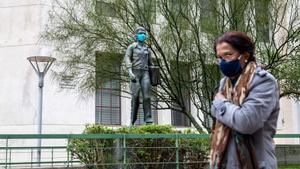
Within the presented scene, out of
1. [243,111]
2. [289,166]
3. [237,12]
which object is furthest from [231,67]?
[237,12]

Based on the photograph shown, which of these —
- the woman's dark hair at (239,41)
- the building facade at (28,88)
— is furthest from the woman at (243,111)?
the building facade at (28,88)

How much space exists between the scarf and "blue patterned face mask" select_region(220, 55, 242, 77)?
4cm

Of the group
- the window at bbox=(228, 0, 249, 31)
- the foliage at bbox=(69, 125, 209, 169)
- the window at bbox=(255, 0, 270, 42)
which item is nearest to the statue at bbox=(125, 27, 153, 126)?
the foliage at bbox=(69, 125, 209, 169)

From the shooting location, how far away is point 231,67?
2.63 metres

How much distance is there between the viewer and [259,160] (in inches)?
99.8

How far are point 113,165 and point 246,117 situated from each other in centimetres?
664

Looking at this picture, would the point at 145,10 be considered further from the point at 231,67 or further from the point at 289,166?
the point at 231,67

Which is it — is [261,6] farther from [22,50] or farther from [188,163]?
[22,50]

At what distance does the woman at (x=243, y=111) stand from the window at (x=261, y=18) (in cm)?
1407

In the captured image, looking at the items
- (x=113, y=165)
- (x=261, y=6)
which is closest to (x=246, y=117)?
(x=113, y=165)

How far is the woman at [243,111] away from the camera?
2.52 metres

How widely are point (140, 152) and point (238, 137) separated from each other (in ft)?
21.8

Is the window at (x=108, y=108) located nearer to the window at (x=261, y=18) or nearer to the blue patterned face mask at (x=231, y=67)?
the window at (x=261, y=18)

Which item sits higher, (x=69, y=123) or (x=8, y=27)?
(x=8, y=27)
